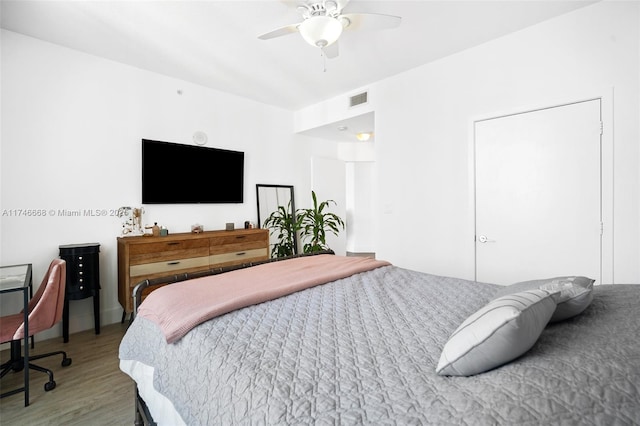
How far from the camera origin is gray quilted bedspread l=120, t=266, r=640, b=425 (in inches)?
25.1

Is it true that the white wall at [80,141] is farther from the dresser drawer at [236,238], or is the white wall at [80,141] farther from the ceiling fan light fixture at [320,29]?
the ceiling fan light fixture at [320,29]

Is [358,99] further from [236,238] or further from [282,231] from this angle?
[236,238]

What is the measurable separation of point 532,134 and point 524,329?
2527 mm

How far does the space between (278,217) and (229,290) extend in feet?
10.3

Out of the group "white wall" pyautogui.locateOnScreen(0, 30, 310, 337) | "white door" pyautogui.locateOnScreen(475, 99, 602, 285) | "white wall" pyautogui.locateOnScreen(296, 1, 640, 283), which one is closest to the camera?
"white wall" pyautogui.locateOnScreen(296, 1, 640, 283)

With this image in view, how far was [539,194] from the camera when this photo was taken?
2609 millimetres

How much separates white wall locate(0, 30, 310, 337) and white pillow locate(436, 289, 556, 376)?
11.6 feet

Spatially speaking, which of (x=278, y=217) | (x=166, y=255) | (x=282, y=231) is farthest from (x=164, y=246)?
(x=282, y=231)

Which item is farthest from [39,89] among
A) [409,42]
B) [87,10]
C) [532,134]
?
[532,134]

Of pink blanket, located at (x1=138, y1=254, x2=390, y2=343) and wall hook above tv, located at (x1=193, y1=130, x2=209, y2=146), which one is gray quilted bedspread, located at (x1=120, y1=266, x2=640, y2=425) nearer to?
pink blanket, located at (x1=138, y1=254, x2=390, y2=343)

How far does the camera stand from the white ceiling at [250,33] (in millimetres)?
2322

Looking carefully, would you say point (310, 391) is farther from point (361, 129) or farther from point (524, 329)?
point (361, 129)

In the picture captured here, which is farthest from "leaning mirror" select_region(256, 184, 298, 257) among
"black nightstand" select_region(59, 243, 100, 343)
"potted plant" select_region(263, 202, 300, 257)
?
"black nightstand" select_region(59, 243, 100, 343)

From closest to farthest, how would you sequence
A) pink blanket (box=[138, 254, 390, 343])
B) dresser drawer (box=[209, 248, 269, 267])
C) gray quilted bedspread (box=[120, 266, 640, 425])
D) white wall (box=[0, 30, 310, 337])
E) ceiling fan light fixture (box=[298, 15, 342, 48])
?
1. gray quilted bedspread (box=[120, 266, 640, 425])
2. pink blanket (box=[138, 254, 390, 343])
3. ceiling fan light fixture (box=[298, 15, 342, 48])
4. white wall (box=[0, 30, 310, 337])
5. dresser drawer (box=[209, 248, 269, 267])
